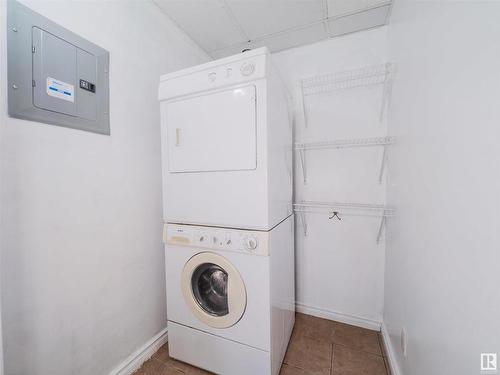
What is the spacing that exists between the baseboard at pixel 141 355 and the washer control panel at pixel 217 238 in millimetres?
811

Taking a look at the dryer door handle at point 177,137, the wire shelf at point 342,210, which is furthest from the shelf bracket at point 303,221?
the dryer door handle at point 177,137

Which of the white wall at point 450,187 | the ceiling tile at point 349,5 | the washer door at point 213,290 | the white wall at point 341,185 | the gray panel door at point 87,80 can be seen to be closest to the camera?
the white wall at point 450,187

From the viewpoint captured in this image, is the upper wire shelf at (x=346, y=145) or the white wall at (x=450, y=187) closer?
the white wall at (x=450, y=187)

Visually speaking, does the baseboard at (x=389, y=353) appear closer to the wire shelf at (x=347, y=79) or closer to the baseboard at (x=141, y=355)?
the baseboard at (x=141, y=355)

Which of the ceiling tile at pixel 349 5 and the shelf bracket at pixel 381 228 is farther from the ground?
the ceiling tile at pixel 349 5

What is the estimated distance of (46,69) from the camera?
96cm

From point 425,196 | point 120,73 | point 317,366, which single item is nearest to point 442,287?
point 425,196

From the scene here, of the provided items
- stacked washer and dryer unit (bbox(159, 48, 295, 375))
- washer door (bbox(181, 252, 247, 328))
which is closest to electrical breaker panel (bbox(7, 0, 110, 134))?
stacked washer and dryer unit (bbox(159, 48, 295, 375))

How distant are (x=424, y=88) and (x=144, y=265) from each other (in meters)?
1.99

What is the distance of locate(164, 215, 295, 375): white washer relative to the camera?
1.16 m

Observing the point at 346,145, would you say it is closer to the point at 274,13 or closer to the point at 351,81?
the point at 351,81

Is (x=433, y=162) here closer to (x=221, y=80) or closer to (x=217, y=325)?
(x=221, y=80)

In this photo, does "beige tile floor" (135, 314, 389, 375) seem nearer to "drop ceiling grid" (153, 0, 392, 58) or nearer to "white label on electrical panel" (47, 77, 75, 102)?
"white label on electrical panel" (47, 77, 75, 102)

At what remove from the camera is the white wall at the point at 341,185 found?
68.5 inches
